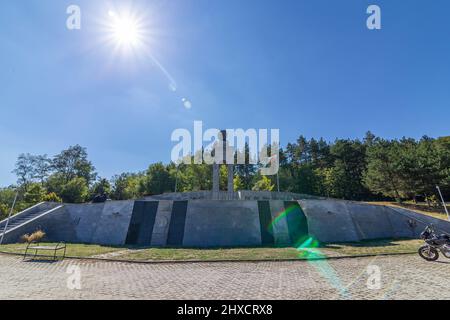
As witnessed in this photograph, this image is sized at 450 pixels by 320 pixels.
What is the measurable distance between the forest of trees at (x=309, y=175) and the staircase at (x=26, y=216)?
1900cm

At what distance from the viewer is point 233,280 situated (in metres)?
8.37

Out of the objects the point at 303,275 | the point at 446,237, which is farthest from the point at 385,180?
the point at 303,275

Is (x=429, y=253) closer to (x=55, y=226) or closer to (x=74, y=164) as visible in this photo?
(x=55, y=226)

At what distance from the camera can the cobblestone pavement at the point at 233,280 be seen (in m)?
6.70

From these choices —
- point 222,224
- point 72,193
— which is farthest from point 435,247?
point 72,193

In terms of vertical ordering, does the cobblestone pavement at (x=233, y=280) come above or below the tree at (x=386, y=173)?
below

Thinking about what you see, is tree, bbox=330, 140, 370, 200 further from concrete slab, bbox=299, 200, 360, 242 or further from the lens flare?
the lens flare

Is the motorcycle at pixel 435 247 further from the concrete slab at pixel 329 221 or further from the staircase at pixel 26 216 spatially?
the staircase at pixel 26 216

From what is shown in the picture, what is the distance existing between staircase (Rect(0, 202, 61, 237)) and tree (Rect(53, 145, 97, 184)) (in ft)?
159

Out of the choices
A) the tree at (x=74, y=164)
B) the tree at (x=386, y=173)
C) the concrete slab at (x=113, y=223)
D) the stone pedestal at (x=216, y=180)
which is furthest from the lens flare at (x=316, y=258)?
the tree at (x=74, y=164)

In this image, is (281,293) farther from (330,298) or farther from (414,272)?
(414,272)

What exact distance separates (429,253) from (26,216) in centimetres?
3362

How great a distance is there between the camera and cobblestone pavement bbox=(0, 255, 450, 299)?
22.0ft

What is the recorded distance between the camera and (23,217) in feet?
76.2
